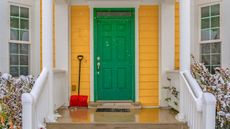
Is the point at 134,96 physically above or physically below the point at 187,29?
below

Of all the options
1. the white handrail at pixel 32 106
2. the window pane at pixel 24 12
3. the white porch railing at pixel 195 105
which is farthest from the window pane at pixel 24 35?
the white porch railing at pixel 195 105

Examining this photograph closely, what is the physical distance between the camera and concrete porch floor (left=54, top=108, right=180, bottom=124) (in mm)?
6351

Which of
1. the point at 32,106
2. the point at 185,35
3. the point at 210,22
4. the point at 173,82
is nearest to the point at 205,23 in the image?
the point at 210,22

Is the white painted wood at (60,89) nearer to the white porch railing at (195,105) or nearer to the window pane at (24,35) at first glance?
the window pane at (24,35)

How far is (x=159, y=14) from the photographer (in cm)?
849

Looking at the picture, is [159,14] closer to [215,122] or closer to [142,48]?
[142,48]

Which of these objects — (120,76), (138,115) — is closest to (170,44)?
(120,76)

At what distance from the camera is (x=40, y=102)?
5.69 meters

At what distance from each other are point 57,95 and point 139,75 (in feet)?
7.27

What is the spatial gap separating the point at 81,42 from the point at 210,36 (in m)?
3.24

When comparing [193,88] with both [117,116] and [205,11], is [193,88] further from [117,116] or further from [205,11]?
[205,11]

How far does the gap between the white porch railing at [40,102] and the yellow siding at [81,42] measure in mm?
867

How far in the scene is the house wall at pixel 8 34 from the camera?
729cm

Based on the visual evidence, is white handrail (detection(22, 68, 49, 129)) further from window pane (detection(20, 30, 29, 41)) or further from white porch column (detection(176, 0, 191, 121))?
white porch column (detection(176, 0, 191, 121))
